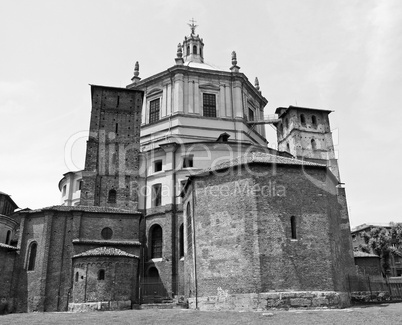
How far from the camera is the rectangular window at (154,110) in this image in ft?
108

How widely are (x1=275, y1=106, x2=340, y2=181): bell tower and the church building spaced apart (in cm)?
10

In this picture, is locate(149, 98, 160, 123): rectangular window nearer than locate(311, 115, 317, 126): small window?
Yes

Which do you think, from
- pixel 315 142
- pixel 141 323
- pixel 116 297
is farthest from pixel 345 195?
pixel 141 323

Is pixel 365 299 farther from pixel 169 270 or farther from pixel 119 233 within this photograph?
pixel 119 233

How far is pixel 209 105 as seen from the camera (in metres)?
33.1

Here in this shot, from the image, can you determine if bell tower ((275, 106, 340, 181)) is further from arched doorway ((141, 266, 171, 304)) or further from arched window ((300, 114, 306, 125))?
Answer: arched doorway ((141, 266, 171, 304))

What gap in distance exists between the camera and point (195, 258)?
1736 centimetres

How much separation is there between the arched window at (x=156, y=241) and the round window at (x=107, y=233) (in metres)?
3.34

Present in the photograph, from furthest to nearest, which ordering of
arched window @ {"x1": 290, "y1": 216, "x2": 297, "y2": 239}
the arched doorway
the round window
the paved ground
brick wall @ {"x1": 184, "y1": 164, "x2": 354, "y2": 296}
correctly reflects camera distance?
the round window → the arched doorway → arched window @ {"x1": 290, "y1": 216, "x2": 297, "y2": 239} → brick wall @ {"x1": 184, "y1": 164, "x2": 354, "y2": 296} → the paved ground

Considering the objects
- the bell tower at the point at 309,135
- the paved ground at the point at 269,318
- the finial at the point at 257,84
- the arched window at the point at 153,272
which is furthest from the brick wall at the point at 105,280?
the finial at the point at 257,84

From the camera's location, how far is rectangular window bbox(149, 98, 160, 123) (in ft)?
108

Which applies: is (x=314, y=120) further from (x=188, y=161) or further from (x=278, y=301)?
(x=278, y=301)

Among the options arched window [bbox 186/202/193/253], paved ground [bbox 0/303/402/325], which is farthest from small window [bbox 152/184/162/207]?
paved ground [bbox 0/303/402/325]

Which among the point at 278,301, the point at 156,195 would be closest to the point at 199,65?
the point at 156,195
